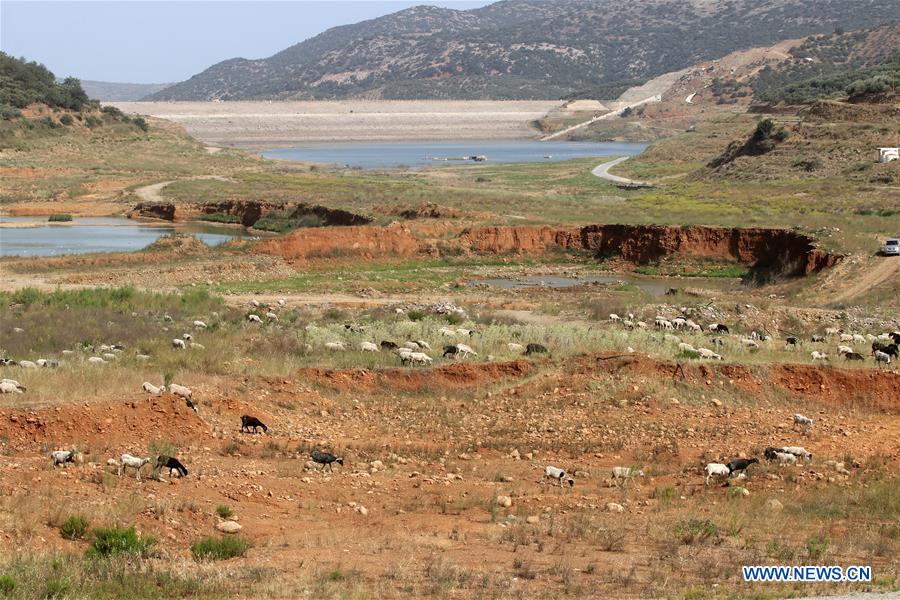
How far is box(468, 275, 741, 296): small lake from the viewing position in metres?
39.7

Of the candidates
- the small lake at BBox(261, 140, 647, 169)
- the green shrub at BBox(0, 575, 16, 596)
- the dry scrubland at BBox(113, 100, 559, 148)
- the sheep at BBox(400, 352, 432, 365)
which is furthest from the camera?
the dry scrubland at BBox(113, 100, 559, 148)

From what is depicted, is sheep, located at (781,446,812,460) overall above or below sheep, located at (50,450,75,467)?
below

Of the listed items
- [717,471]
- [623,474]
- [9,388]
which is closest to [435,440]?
[623,474]

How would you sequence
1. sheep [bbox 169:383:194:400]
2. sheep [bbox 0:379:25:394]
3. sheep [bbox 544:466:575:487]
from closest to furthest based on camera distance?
sheep [bbox 544:466:575:487]
sheep [bbox 0:379:25:394]
sheep [bbox 169:383:194:400]

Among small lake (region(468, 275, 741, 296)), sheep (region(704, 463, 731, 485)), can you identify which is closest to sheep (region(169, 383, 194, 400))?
sheep (region(704, 463, 731, 485))

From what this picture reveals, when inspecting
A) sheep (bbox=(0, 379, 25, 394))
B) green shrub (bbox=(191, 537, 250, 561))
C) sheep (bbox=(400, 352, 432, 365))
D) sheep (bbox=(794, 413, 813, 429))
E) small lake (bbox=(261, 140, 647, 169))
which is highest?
sheep (bbox=(0, 379, 25, 394))

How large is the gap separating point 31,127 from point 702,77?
403 ft

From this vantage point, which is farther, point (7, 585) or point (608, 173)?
point (608, 173)

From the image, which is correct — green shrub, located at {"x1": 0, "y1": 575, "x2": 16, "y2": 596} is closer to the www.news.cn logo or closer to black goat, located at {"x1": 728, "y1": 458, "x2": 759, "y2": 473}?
the www.news.cn logo

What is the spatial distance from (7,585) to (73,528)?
189cm

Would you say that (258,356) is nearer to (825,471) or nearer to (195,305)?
(195,305)

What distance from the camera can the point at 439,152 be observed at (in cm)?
13788

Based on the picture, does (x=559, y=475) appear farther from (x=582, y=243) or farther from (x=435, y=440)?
(x=582, y=243)

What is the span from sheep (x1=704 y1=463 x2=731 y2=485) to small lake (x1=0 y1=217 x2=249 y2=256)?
35.7m
